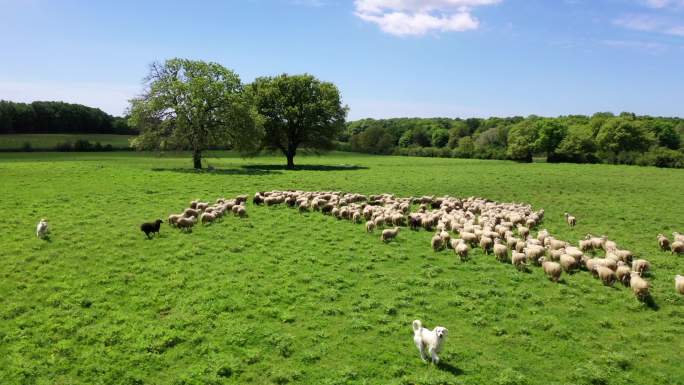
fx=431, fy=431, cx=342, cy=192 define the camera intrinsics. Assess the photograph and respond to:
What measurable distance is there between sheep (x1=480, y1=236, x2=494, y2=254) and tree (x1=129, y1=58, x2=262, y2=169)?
36.0m

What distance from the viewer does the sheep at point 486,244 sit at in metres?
18.5

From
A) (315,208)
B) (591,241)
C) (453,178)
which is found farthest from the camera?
(453,178)

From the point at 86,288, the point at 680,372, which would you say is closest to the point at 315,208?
the point at 86,288

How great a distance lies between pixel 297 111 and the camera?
5606 cm

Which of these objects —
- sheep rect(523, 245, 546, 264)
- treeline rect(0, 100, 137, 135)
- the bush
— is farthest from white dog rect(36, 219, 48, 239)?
the bush

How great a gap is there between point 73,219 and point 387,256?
16568mm

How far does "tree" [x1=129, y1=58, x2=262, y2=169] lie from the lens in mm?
47031

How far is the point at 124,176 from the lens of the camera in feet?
127

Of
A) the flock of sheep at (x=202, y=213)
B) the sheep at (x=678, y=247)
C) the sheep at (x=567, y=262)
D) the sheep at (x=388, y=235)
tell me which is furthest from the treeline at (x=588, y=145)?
the sheep at (x=567, y=262)

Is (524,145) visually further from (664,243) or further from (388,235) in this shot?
(388,235)

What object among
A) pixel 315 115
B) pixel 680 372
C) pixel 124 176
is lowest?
pixel 680 372

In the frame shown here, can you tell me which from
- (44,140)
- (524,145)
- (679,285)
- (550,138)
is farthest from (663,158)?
(44,140)

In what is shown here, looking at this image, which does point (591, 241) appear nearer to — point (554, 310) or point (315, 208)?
point (554, 310)

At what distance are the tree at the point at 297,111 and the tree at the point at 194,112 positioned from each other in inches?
265
